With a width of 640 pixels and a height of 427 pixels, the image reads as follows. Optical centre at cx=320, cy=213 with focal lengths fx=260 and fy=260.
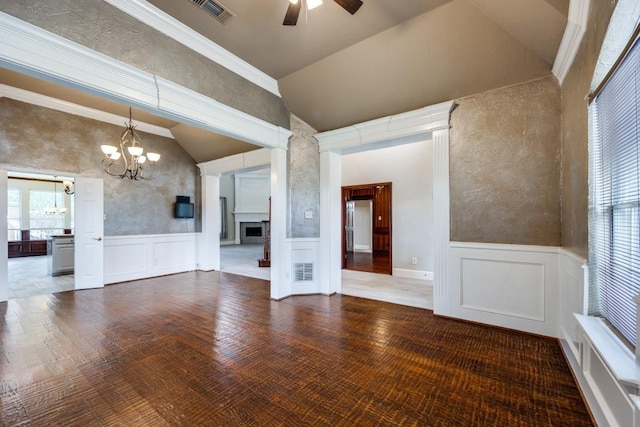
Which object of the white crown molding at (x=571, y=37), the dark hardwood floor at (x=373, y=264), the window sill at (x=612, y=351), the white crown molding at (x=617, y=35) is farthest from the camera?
the dark hardwood floor at (x=373, y=264)

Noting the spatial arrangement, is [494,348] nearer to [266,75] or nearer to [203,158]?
[266,75]

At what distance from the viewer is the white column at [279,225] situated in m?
4.24

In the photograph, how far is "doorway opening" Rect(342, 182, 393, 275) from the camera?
657 cm

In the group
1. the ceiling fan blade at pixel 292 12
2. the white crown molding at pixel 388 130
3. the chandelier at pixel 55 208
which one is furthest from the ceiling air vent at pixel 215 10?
the chandelier at pixel 55 208

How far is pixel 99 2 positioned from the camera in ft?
7.50

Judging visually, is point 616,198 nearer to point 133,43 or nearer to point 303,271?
point 303,271

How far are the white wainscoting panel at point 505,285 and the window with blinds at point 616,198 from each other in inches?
42.0

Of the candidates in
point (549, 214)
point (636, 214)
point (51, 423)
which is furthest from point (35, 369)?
point (549, 214)

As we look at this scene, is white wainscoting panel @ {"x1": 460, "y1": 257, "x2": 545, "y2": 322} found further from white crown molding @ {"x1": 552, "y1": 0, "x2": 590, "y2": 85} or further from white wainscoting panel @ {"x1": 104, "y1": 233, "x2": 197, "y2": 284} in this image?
white wainscoting panel @ {"x1": 104, "y1": 233, "x2": 197, "y2": 284}

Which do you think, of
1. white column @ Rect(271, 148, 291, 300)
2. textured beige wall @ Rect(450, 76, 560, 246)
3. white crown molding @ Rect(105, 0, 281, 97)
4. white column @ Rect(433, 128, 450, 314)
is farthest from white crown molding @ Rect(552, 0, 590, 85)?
white column @ Rect(271, 148, 291, 300)

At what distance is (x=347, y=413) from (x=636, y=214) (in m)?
1.98

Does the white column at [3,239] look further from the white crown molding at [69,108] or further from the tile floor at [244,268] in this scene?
the tile floor at [244,268]

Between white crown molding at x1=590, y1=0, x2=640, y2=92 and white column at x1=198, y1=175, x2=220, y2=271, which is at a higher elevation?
white crown molding at x1=590, y1=0, x2=640, y2=92

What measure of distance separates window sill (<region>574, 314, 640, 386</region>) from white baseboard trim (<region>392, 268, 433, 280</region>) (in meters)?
3.69
